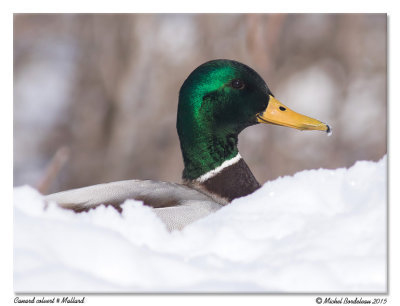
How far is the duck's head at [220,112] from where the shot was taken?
9.32 feet

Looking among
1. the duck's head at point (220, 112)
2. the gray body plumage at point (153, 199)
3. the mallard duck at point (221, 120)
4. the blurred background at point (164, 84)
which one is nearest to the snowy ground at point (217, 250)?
the gray body plumage at point (153, 199)

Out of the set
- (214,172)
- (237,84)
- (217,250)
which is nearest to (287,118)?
(237,84)

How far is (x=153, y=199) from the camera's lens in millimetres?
2463

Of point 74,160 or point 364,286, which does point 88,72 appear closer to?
point 74,160

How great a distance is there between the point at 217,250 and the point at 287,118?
1069mm

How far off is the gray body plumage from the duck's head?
299 millimetres

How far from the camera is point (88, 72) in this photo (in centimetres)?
416

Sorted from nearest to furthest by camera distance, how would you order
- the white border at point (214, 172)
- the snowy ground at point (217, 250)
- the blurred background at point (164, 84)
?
the snowy ground at point (217, 250) → the white border at point (214, 172) → the blurred background at point (164, 84)

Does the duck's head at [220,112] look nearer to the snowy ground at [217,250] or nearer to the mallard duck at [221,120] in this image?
the mallard duck at [221,120]

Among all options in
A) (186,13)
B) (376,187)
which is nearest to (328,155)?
(186,13)

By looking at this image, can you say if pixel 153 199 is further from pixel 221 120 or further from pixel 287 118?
pixel 287 118

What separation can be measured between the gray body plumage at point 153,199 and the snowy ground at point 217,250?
0.74ft
